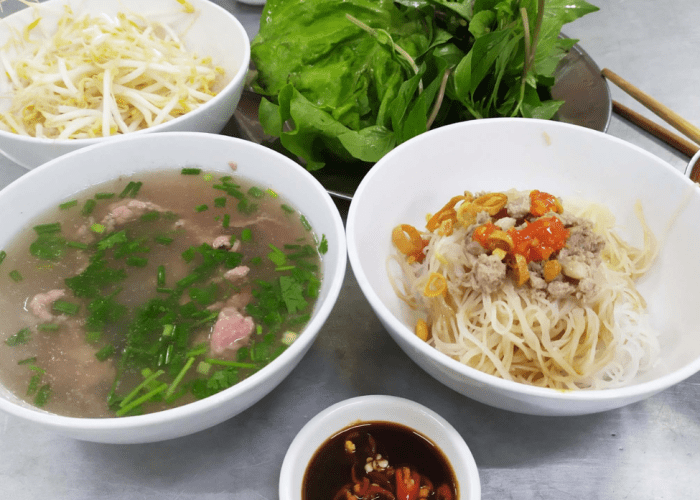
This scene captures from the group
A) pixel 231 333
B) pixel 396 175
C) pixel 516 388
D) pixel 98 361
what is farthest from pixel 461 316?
pixel 98 361

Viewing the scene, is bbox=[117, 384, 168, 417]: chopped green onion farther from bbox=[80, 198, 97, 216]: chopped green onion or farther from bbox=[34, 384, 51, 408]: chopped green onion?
bbox=[80, 198, 97, 216]: chopped green onion

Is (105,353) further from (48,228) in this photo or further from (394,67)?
(394,67)

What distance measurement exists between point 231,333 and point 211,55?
5.76 feet

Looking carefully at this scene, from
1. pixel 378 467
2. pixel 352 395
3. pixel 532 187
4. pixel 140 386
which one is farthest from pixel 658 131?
pixel 140 386

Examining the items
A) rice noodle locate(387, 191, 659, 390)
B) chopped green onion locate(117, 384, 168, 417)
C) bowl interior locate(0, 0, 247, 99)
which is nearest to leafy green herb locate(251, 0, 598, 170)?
bowl interior locate(0, 0, 247, 99)

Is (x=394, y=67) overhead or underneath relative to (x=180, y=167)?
overhead

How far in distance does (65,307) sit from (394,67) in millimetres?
1604

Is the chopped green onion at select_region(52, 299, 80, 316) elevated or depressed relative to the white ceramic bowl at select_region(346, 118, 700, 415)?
depressed

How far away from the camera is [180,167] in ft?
6.02

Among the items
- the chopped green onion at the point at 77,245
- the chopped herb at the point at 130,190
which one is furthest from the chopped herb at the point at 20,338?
the chopped herb at the point at 130,190

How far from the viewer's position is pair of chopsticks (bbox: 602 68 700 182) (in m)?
2.18

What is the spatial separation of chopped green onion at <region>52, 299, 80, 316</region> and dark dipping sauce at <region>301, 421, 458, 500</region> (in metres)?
0.80

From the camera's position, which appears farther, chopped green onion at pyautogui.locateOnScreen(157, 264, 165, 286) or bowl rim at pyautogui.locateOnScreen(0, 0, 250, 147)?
bowl rim at pyautogui.locateOnScreen(0, 0, 250, 147)

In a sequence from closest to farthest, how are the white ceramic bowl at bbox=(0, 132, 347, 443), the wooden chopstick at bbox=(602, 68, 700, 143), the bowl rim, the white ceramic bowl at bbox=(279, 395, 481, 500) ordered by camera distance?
the white ceramic bowl at bbox=(0, 132, 347, 443) < the white ceramic bowl at bbox=(279, 395, 481, 500) < the bowl rim < the wooden chopstick at bbox=(602, 68, 700, 143)
